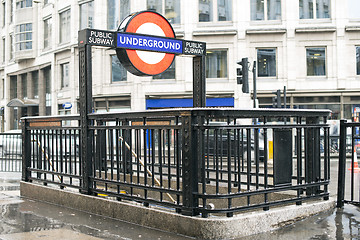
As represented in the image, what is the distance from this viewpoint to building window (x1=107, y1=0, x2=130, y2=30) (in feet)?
109

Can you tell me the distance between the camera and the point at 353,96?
1233 inches

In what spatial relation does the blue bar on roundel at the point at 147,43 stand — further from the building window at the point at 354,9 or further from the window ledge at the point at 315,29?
the building window at the point at 354,9

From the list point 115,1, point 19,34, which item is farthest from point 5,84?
point 115,1

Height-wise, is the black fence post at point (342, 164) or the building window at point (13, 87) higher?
the building window at point (13, 87)

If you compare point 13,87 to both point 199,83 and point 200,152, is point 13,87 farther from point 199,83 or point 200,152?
point 200,152

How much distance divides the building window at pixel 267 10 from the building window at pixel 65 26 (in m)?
15.2

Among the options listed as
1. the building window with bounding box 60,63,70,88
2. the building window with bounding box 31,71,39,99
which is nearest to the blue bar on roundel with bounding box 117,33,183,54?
the building window with bounding box 60,63,70,88

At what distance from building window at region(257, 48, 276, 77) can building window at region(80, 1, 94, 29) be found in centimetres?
1305

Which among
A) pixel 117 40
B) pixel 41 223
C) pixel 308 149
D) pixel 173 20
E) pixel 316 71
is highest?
pixel 173 20

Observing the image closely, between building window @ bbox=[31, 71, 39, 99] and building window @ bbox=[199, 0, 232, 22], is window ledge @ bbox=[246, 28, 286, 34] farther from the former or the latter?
building window @ bbox=[31, 71, 39, 99]

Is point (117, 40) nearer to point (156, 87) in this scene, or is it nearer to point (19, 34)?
point (156, 87)

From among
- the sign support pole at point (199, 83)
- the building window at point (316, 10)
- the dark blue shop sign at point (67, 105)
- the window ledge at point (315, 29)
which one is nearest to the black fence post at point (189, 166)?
the sign support pole at point (199, 83)

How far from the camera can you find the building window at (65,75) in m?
37.0

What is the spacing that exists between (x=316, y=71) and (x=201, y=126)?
28025 mm
